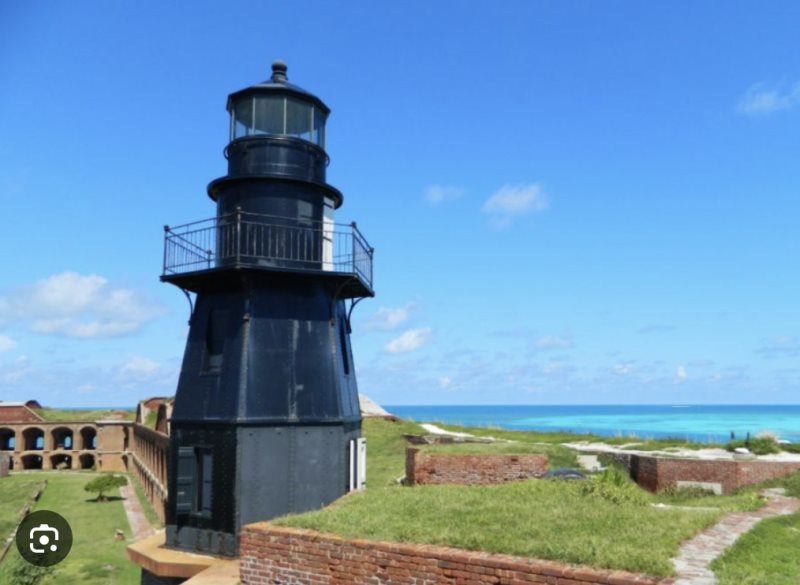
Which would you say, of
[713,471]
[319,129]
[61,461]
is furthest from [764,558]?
[61,461]

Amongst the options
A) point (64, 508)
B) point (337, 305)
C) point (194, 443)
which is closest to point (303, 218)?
point (337, 305)

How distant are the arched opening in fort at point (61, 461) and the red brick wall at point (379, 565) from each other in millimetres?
69202

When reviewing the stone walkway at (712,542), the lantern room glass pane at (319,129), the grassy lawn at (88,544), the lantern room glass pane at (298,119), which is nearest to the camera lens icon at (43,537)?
the grassy lawn at (88,544)

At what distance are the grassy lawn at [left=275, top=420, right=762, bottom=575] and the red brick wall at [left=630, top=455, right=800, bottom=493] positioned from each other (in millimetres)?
6649

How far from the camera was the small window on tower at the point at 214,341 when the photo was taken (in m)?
14.7

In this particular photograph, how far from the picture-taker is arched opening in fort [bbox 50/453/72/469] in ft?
226

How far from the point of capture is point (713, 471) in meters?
19.0

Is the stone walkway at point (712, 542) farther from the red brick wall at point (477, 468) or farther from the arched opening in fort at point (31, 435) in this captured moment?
the arched opening in fort at point (31, 435)

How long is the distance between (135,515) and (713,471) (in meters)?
32.8

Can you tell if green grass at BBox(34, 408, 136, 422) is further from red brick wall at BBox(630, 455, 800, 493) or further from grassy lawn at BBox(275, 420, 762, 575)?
grassy lawn at BBox(275, 420, 762, 575)

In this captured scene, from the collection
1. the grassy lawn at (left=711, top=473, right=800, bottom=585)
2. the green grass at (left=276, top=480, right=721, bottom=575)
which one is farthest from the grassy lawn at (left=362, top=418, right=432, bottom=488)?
the grassy lawn at (left=711, top=473, right=800, bottom=585)

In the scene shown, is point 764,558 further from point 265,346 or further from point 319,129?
point 319,129

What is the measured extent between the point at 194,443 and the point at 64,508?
3297 cm

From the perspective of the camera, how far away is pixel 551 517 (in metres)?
9.51
